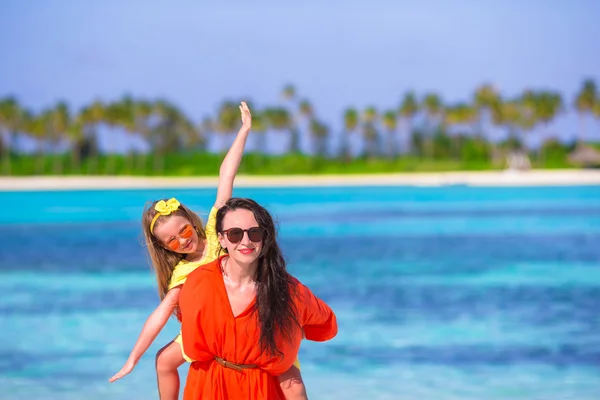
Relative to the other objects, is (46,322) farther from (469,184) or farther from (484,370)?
(469,184)

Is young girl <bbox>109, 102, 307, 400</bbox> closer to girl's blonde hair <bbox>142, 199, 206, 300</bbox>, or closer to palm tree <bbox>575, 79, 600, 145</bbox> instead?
girl's blonde hair <bbox>142, 199, 206, 300</bbox>

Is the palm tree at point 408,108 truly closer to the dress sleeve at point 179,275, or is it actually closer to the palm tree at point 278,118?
the palm tree at point 278,118

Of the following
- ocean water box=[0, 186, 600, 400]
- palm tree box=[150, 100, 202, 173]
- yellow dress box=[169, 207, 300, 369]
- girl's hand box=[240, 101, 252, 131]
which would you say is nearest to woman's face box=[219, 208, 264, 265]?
yellow dress box=[169, 207, 300, 369]

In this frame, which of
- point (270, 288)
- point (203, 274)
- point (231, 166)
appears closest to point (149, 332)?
point (203, 274)

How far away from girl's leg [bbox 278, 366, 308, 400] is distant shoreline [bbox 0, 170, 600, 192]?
147 feet

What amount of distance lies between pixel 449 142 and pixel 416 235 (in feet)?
200

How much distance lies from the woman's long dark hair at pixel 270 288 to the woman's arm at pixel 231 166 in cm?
48

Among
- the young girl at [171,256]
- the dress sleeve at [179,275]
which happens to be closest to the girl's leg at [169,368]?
the young girl at [171,256]

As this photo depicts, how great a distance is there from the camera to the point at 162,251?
10.6 feet

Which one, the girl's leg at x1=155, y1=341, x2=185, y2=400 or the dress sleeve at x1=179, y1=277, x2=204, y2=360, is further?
the girl's leg at x1=155, y1=341, x2=185, y2=400

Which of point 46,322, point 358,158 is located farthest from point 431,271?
point 358,158

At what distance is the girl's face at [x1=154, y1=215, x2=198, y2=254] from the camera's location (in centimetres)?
314

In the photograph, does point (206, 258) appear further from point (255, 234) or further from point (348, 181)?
point (348, 181)

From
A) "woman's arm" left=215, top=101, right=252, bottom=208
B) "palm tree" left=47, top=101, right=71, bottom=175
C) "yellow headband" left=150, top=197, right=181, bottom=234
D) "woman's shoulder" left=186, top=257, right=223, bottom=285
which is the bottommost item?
"woman's shoulder" left=186, top=257, right=223, bottom=285
